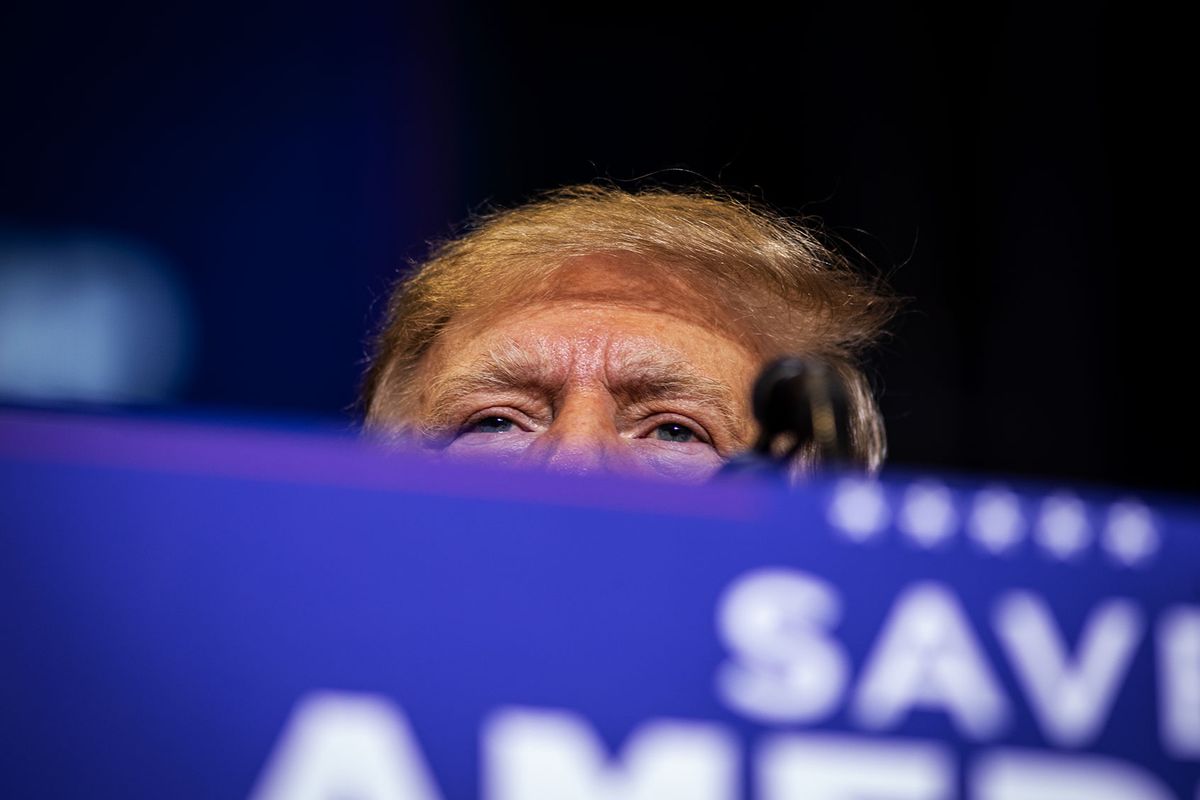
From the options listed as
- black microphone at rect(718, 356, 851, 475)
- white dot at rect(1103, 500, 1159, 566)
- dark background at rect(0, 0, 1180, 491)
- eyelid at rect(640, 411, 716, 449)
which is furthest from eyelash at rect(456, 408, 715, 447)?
dark background at rect(0, 0, 1180, 491)

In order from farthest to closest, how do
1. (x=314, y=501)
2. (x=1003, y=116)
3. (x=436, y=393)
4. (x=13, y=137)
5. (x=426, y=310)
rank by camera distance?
(x=1003, y=116) → (x=13, y=137) → (x=426, y=310) → (x=436, y=393) → (x=314, y=501)

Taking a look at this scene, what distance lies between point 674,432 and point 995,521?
1.09 m

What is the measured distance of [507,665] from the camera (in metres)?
0.52

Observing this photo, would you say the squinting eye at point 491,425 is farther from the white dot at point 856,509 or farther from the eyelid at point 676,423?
the white dot at point 856,509

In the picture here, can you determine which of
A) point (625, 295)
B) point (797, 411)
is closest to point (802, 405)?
point (797, 411)

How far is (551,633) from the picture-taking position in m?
0.53

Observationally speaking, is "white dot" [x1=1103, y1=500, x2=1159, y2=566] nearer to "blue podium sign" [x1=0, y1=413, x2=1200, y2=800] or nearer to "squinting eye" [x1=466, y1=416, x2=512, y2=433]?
"blue podium sign" [x1=0, y1=413, x2=1200, y2=800]

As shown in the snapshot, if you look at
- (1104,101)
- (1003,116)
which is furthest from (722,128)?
(1104,101)

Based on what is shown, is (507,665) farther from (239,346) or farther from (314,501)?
(239,346)

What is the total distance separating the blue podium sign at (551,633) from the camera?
0.48m

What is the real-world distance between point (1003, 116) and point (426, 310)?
7.73ft

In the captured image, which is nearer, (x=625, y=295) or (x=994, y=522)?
(x=994, y=522)

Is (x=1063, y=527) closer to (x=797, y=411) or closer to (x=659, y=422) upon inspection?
(x=797, y=411)

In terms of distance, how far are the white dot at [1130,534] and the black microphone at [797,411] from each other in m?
0.16
